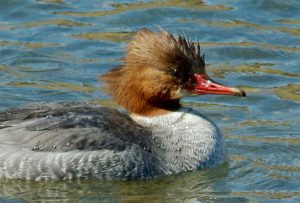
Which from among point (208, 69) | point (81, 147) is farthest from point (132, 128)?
point (208, 69)

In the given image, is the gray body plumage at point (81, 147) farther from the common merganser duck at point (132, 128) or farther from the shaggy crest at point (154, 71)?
the shaggy crest at point (154, 71)

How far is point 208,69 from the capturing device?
1451 centimetres

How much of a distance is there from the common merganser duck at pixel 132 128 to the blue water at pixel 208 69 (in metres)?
0.16

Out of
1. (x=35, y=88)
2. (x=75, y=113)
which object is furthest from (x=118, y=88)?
(x=35, y=88)

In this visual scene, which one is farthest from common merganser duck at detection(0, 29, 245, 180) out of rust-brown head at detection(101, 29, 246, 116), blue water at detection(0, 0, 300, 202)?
blue water at detection(0, 0, 300, 202)

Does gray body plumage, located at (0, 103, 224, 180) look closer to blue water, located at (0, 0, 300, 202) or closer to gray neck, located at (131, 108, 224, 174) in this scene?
gray neck, located at (131, 108, 224, 174)

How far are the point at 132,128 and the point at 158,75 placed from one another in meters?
0.62

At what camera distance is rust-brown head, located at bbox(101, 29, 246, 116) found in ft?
36.1

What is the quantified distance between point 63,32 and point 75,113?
4.89 metres

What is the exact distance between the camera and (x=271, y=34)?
15641 mm

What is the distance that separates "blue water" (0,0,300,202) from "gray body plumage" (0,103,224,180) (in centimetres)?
12

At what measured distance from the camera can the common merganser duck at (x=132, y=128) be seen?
1065cm

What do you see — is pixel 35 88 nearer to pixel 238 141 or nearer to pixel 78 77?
pixel 78 77

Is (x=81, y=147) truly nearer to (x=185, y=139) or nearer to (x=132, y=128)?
(x=132, y=128)
